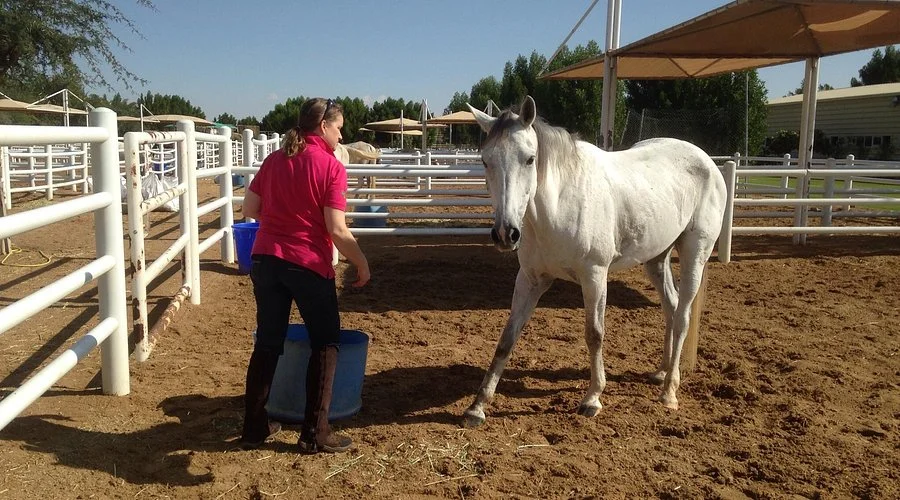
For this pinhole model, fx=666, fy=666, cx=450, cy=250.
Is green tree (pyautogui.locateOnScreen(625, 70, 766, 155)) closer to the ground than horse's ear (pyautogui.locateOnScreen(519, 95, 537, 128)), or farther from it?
farther from it

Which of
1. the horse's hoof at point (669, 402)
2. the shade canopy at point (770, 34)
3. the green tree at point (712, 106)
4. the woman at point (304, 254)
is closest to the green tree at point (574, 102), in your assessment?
the green tree at point (712, 106)

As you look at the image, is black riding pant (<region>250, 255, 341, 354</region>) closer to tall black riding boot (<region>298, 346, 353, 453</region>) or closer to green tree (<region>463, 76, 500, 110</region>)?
tall black riding boot (<region>298, 346, 353, 453</region>)

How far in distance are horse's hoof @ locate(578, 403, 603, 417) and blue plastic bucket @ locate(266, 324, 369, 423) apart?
1.22 m

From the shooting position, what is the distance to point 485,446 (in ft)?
10.5

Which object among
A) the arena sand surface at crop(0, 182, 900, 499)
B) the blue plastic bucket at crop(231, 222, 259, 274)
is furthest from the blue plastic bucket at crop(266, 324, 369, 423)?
the blue plastic bucket at crop(231, 222, 259, 274)

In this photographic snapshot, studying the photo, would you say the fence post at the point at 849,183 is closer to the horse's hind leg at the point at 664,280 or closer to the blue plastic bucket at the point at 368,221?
the blue plastic bucket at the point at 368,221

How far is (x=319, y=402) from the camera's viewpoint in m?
2.99

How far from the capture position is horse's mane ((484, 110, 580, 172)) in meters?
3.15

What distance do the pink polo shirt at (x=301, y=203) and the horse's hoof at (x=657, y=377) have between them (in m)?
2.38

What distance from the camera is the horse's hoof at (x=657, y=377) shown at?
13.9 feet

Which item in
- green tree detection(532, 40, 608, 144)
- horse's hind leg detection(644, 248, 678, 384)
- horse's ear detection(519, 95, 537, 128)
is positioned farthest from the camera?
green tree detection(532, 40, 608, 144)

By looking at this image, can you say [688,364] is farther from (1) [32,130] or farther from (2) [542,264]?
(1) [32,130]

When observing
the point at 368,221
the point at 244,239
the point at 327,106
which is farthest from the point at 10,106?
the point at 327,106

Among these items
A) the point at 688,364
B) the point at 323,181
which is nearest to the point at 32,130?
the point at 323,181
